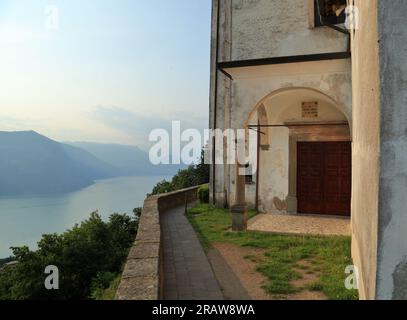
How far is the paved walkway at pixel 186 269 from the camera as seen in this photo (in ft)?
15.3

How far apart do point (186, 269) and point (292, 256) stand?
6.89 feet

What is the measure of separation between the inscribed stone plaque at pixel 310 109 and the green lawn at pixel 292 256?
16.0 ft

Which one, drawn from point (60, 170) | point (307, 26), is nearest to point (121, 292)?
point (307, 26)

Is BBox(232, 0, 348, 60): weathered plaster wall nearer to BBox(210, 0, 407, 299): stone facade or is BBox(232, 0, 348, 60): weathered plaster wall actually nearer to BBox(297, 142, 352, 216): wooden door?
BBox(210, 0, 407, 299): stone facade

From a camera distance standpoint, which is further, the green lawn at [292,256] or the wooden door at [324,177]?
the wooden door at [324,177]

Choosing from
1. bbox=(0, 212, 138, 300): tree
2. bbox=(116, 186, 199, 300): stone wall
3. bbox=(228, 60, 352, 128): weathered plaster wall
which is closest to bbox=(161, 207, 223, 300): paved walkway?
bbox=(116, 186, 199, 300): stone wall

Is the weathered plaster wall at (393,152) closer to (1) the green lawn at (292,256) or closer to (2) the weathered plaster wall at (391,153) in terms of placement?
(2) the weathered plaster wall at (391,153)

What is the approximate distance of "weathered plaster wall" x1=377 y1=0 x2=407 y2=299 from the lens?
235 cm

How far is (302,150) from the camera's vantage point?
39.1ft

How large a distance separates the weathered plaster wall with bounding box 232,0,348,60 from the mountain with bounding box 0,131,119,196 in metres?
95.6

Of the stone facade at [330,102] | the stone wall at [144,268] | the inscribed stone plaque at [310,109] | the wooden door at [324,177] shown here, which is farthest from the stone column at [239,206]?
the inscribed stone plaque at [310,109]

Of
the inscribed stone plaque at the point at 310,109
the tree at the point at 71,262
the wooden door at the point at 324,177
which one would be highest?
the inscribed stone plaque at the point at 310,109
